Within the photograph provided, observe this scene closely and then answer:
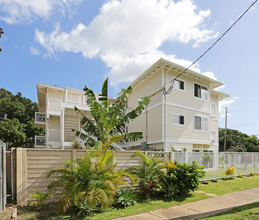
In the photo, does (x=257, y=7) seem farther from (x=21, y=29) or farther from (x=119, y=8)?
(x=21, y=29)

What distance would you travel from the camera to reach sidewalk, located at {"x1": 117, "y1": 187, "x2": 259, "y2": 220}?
16.7 ft

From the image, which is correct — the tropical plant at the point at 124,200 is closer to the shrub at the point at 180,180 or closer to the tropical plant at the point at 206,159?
the shrub at the point at 180,180

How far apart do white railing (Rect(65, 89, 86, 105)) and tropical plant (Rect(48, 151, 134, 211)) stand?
8.24 metres

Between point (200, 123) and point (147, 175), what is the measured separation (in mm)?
11288

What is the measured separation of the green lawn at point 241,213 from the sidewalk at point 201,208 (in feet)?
0.83

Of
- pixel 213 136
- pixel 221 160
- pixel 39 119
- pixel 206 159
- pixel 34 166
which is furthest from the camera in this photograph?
pixel 39 119

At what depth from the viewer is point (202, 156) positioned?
10766 millimetres

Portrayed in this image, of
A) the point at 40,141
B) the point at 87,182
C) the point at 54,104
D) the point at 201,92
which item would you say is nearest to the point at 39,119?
the point at 40,141

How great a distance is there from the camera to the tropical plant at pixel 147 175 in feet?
21.9

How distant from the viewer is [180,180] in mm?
Result: 7066

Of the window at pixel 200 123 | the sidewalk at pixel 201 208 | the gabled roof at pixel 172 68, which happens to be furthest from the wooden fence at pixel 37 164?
the window at pixel 200 123

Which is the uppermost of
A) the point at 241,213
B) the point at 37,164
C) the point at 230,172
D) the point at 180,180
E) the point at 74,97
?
the point at 74,97

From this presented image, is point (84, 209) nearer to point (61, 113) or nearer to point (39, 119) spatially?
point (61, 113)

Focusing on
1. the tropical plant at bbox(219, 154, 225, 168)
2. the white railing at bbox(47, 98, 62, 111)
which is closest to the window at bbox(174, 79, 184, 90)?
the tropical plant at bbox(219, 154, 225, 168)
